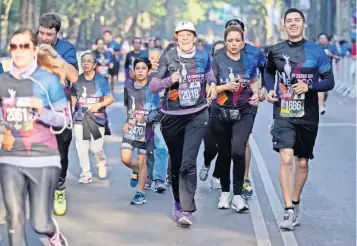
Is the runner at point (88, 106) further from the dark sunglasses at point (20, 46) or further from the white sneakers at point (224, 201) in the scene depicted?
the dark sunglasses at point (20, 46)

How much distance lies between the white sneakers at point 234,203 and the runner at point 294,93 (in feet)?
2.56

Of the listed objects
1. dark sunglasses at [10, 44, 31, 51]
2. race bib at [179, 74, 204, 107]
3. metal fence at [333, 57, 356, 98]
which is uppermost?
dark sunglasses at [10, 44, 31, 51]

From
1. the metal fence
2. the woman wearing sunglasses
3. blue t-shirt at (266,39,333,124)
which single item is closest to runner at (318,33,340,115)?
the metal fence

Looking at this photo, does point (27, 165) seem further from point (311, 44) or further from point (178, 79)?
point (311, 44)

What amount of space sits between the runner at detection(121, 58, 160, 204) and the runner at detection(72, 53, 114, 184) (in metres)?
0.57

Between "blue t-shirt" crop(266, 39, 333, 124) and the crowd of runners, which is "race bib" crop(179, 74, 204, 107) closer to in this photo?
the crowd of runners

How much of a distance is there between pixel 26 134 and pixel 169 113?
270 cm

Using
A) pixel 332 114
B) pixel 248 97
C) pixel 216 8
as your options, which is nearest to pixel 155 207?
pixel 248 97

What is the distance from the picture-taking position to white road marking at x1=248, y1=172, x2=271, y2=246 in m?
8.73

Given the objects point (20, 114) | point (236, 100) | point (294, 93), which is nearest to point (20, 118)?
point (20, 114)

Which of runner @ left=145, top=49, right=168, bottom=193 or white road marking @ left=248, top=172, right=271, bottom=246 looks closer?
white road marking @ left=248, top=172, right=271, bottom=246

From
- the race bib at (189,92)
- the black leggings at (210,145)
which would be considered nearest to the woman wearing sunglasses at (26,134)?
the race bib at (189,92)

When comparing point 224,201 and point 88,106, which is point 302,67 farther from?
point 88,106

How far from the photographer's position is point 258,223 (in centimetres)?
953
